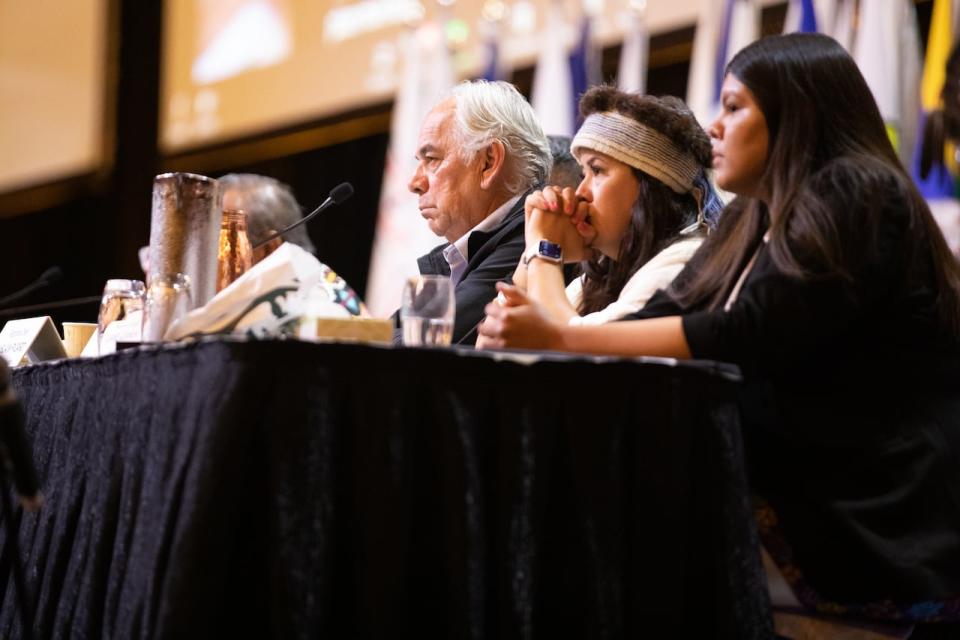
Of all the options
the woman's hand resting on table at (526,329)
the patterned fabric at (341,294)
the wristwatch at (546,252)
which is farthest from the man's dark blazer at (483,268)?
the woman's hand resting on table at (526,329)

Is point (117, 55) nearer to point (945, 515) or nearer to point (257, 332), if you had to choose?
point (257, 332)

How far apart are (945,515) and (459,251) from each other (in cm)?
153

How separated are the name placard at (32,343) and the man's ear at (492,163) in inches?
42.8

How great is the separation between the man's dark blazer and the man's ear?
0.28ft

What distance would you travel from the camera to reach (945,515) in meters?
1.63

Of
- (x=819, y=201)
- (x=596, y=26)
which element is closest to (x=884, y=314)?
(x=819, y=201)

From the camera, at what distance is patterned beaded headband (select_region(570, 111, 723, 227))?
229cm

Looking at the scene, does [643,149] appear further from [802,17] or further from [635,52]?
[635,52]

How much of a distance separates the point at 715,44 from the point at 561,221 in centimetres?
220

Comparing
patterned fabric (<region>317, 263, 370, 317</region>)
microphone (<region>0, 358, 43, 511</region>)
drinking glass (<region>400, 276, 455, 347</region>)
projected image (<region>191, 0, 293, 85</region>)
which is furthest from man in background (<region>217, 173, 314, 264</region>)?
microphone (<region>0, 358, 43, 511</region>)

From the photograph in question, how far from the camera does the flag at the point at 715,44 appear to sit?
163 inches

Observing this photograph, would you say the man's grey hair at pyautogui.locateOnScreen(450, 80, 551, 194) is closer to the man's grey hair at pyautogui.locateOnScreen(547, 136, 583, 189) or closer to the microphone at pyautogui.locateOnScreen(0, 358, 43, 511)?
the man's grey hair at pyautogui.locateOnScreen(547, 136, 583, 189)

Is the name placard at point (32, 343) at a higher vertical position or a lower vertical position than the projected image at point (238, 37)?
lower

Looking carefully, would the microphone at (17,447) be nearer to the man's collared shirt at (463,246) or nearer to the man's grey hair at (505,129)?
the man's collared shirt at (463,246)
